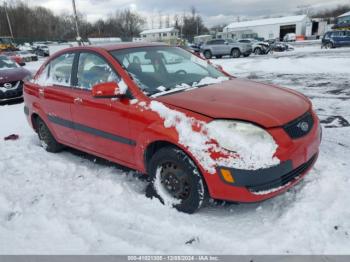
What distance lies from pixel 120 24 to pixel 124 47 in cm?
10548

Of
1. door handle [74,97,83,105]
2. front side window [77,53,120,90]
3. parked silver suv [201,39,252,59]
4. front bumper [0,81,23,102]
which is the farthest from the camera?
parked silver suv [201,39,252,59]

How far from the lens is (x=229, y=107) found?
296 centimetres

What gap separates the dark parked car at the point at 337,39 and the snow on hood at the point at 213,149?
99.7 feet

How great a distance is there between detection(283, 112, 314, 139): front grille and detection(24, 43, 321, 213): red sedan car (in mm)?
10

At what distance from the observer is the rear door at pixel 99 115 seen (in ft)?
11.5

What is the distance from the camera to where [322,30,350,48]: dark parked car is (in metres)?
28.4

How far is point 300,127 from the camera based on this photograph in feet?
9.88

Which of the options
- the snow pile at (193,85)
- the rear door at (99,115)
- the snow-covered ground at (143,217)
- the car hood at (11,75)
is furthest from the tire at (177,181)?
the car hood at (11,75)

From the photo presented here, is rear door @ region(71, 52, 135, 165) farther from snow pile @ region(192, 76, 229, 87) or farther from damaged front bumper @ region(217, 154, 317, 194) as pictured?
damaged front bumper @ region(217, 154, 317, 194)

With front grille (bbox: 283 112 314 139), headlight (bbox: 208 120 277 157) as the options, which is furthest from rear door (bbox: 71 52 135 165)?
Answer: front grille (bbox: 283 112 314 139)

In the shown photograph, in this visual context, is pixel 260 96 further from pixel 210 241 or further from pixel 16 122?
pixel 16 122

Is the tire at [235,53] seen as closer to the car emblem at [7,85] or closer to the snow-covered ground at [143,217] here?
the car emblem at [7,85]

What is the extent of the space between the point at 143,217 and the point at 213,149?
103 centimetres

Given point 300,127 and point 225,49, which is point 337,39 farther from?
point 300,127
